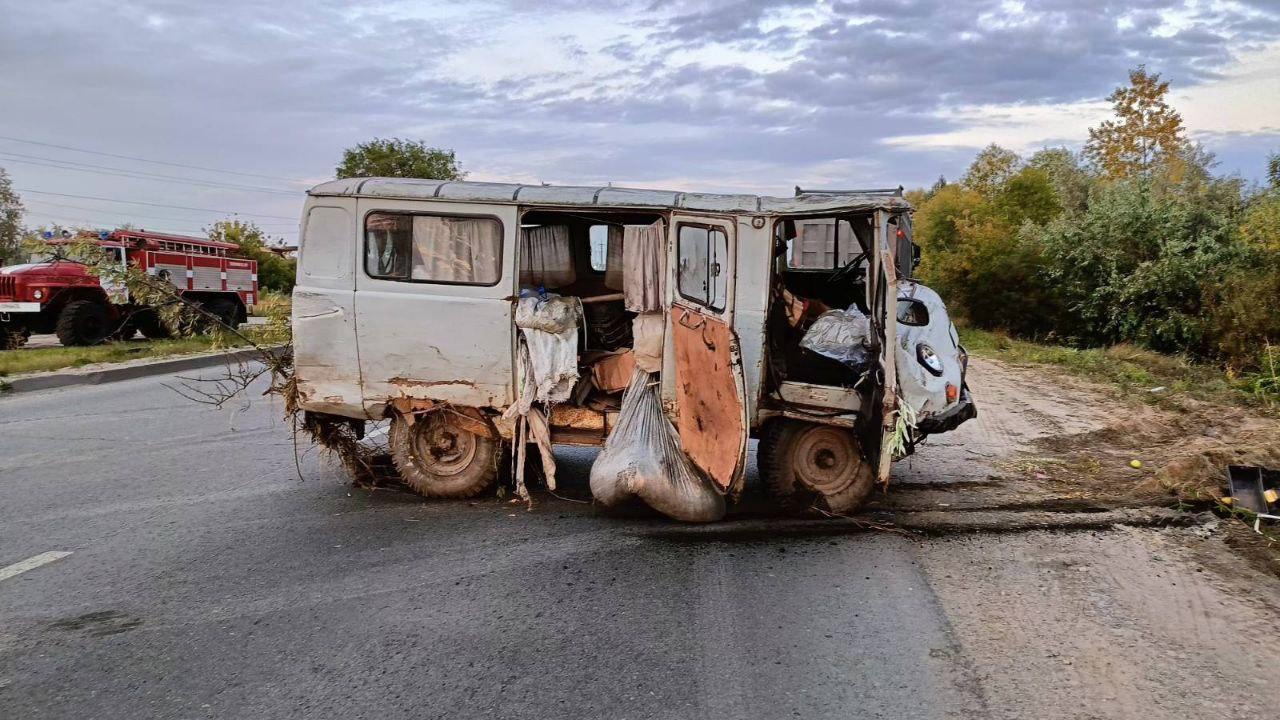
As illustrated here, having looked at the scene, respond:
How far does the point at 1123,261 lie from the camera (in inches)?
673

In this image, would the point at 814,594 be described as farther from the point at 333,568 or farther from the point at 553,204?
the point at 553,204

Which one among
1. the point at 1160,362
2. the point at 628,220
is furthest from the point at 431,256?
the point at 1160,362

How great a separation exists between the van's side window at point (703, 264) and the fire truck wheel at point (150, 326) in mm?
15164

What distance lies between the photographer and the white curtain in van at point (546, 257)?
640 cm

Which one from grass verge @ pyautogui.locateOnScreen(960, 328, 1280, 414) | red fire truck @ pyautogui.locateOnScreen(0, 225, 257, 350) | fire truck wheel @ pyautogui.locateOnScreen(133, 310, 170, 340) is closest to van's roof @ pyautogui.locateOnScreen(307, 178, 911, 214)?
grass verge @ pyautogui.locateOnScreen(960, 328, 1280, 414)

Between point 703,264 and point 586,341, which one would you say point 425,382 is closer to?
point 586,341

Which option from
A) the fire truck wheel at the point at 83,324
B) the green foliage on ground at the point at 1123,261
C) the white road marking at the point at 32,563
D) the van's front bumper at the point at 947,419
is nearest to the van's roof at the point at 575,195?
the van's front bumper at the point at 947,419

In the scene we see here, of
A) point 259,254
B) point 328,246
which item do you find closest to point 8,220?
point 259,254

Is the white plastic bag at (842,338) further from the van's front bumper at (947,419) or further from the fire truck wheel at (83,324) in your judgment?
the fire truck wheel at (83,324)

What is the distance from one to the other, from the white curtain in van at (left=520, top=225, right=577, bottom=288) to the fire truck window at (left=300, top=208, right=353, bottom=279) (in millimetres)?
1273

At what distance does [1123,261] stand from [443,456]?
16.0 metres

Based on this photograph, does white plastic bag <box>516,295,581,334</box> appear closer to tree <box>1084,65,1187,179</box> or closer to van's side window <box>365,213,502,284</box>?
van's side window <box>365,213,502,284</box>

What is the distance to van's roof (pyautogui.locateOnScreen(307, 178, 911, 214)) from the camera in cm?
557

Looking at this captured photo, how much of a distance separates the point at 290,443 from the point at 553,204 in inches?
157
